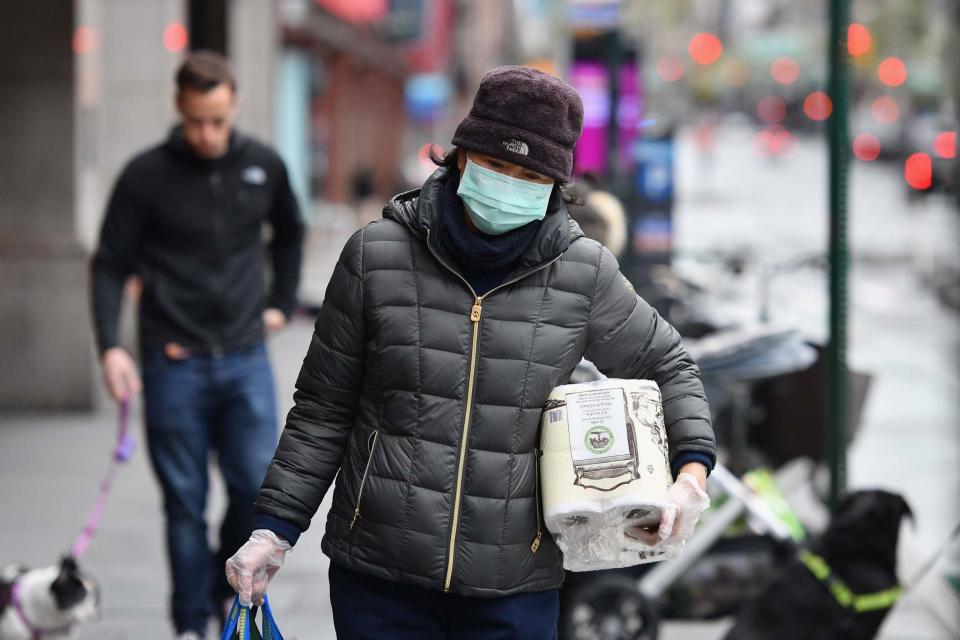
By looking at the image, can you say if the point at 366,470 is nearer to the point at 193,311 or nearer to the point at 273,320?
the point at 193,311

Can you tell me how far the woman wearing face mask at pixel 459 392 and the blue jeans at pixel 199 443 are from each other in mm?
2056

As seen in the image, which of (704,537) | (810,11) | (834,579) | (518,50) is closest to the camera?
(834,579)

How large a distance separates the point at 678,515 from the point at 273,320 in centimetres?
282

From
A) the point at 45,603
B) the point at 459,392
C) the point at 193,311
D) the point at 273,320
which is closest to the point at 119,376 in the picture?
the point at 193,311

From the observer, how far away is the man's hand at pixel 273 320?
17.2 ft

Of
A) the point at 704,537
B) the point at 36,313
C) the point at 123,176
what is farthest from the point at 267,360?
the point at 36,313

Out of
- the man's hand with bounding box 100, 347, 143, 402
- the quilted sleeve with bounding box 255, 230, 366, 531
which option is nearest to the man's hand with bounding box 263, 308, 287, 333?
the man's hand with bounding box 100, 347, 143, 402

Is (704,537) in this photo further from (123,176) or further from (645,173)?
(645,173)

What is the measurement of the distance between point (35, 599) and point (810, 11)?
5640 inches

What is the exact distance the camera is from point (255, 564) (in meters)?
2.80

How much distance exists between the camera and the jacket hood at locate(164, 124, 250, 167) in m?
4.91

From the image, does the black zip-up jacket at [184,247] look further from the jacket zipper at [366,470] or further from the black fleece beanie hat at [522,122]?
the black fleece beanie hat at [522,122]

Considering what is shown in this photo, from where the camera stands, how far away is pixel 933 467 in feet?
31.1

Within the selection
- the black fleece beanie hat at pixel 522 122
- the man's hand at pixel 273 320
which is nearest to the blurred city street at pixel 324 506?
the man's hand at pixel 273 320
